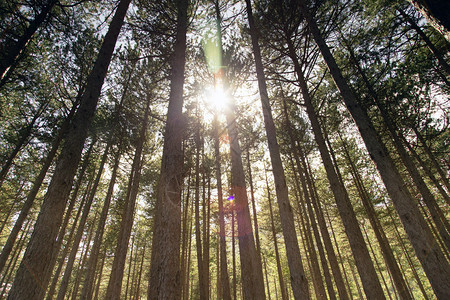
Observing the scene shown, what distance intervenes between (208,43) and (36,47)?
783cm

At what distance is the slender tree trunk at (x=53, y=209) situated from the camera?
8.92 ft

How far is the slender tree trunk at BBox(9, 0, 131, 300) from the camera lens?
2.72 metres

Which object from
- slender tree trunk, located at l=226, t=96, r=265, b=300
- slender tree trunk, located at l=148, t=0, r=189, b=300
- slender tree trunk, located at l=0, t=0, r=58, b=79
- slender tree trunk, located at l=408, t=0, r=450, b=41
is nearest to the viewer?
slender tree trunk, located at l=408, t=0, r=450, b=41

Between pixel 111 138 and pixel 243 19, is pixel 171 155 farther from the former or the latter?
pixel 111 138

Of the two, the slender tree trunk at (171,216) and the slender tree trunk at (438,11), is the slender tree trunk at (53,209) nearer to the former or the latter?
the slender tree trunk at (171,216)

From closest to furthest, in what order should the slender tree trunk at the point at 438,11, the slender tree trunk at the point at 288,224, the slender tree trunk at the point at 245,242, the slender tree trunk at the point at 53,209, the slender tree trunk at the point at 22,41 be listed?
the slender tree trunk at the point at 438,11 → the slender tree trunk at the point at 53,209 → the slender tree trunk at the point at 288,224 → the slender tree trunk at the point at 245,242 → the slender tree trunk at the point at 22,41

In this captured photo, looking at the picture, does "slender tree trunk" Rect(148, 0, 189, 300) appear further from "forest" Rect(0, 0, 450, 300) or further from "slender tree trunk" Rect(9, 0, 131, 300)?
"slender tree trunk" Rect(9, 0, 131, 300)

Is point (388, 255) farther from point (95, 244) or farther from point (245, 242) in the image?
point (95, 244)

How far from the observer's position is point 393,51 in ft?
25.6

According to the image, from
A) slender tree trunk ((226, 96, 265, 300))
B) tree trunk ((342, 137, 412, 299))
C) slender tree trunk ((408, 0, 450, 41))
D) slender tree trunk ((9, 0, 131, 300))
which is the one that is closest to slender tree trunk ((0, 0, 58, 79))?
slender tree trunk ((9, 0, 131, 300))

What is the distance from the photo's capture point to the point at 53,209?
3.11 m

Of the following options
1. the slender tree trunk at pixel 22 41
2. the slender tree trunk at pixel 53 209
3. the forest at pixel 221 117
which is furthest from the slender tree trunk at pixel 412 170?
the slender tree trunk at pixel 22 41

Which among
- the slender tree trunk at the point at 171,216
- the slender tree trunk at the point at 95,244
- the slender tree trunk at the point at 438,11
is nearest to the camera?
the slender tree trunk at the point at 438,11

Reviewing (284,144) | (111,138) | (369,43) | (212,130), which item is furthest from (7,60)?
(369,43)
